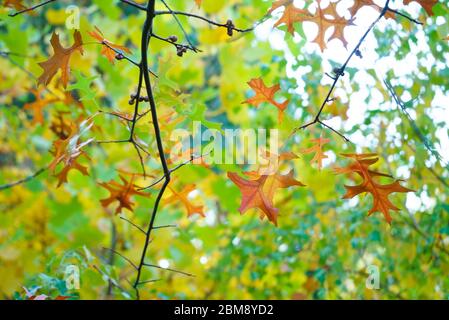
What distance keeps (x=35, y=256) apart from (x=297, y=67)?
5.08 feet

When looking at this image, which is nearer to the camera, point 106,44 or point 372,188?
point 106,44

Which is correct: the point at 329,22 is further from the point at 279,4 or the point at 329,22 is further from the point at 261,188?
the point at 261,188

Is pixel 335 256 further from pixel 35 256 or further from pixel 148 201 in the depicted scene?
pixel 35 256

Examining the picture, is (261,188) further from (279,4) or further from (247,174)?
(279,4)

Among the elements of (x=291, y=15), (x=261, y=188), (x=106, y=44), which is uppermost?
(x=291, y=15)

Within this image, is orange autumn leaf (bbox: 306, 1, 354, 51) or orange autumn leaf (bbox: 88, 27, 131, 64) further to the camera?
orange autumn leaf (bbox: 306, 1, 354, 51)

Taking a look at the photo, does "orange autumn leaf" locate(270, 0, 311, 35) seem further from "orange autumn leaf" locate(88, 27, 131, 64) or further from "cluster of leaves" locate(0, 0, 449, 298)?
"orange autumn leaf" locate(88, 27, 131, 64)

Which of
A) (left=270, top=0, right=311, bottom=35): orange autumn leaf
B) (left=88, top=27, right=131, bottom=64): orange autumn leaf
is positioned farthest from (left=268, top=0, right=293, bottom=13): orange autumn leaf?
(left=88, top=27, right=131, bottom=64): orange autumn leaf

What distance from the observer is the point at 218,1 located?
6.84 ft

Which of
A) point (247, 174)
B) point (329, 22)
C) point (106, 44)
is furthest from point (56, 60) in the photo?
point (329, 22)

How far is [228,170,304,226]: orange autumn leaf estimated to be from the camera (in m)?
0.90

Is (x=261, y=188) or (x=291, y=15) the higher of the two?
(x=291, y=15)

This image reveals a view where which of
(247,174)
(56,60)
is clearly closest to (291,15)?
(247,174)

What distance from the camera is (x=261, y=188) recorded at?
92 cm
